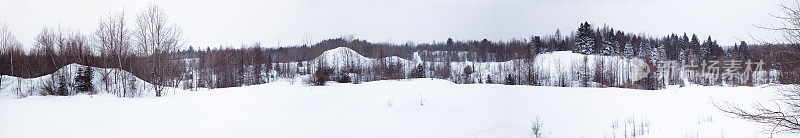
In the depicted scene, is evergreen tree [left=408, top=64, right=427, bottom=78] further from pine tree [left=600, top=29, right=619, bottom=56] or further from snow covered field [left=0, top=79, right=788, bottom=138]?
snow covered field [left=0, top=79, right=788, bottom=138]

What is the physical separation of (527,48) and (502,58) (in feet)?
15.9

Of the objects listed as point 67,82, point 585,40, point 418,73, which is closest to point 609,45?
point 585,40

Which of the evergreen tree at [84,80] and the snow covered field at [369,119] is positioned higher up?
the evergreen tree at [84,80]

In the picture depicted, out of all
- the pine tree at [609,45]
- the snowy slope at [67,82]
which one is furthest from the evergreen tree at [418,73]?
the snowy slope at [67,82]

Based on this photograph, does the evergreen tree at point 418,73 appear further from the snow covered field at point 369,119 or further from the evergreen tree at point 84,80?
the snow covered field at point 369,119

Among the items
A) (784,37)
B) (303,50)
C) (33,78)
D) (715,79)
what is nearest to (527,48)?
(715,79)

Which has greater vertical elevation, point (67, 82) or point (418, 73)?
point (418, 73)

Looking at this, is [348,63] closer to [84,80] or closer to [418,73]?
[418,73]

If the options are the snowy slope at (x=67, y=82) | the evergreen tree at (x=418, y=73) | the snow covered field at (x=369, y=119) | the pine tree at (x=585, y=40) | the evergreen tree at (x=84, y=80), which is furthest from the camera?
the pine tree at (x=585, y=40)

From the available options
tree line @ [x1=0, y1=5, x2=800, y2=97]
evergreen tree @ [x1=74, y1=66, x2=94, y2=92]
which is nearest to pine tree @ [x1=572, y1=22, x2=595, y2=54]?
tree line @ [x1=0, y1=5, x2=800, y2=97]

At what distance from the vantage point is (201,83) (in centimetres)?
4066

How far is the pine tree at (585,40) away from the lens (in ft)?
164

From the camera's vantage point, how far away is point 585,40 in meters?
50.4

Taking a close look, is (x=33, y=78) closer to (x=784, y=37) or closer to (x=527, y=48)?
(x=784, y=37)
